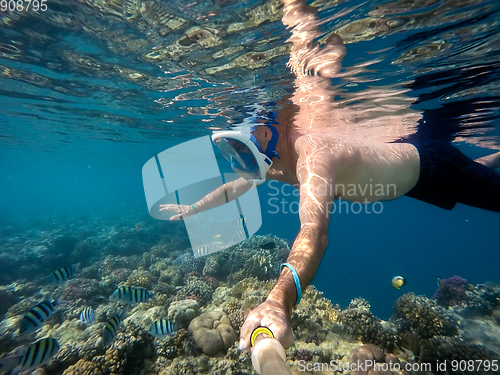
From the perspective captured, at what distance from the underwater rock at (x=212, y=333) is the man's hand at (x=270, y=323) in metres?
4.04

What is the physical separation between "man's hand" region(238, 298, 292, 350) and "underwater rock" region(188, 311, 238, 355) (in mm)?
4039

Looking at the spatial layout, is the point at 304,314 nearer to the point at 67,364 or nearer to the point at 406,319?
the point at 406,319

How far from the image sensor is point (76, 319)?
7355mm

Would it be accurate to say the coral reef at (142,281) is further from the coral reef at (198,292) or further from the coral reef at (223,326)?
the coral reef at (198,292)

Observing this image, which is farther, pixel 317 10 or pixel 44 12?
pixel 44 12

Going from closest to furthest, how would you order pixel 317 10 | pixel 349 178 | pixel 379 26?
1. pixel 349 178
2. pixel 317 10
3. pixel 379 26

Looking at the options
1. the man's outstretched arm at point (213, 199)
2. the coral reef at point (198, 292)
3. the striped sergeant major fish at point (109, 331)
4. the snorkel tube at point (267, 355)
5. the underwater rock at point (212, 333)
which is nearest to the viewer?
the snorkel tube at point (267, 355)

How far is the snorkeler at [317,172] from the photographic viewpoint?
1.88 meters

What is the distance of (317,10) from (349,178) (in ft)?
11.9

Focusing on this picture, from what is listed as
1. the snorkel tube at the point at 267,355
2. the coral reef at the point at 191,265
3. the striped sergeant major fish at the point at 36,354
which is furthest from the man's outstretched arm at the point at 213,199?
the coral reef at the point at 191,265

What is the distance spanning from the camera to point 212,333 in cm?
488

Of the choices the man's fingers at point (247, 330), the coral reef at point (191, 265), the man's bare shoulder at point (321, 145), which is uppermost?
the man's bare shoulder at point (321, 145)

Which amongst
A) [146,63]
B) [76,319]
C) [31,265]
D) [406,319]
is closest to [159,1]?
[146,63]

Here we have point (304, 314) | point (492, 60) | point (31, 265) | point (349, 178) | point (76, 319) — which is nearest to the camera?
point (349, 178)
